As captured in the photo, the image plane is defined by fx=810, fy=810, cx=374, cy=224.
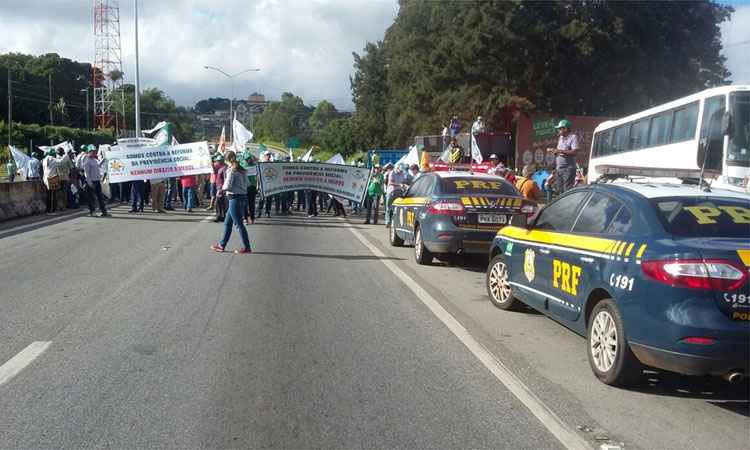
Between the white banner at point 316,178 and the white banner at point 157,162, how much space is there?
1756 millimetres

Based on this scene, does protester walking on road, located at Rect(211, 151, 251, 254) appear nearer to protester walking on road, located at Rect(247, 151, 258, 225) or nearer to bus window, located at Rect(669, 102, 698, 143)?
protester walking on road, located at Rect(247, 151, 258, 225)

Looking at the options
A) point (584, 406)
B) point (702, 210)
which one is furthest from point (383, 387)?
point (702, 210)

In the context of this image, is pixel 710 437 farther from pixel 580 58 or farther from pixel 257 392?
pixel 580 58

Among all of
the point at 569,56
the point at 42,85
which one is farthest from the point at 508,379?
the point at 42,85

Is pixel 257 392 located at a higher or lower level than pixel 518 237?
lower

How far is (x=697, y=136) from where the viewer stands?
16938 mm

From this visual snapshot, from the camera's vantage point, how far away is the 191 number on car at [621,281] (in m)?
5.79

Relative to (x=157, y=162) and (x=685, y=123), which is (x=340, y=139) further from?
(x=685, y=123)

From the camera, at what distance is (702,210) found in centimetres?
610

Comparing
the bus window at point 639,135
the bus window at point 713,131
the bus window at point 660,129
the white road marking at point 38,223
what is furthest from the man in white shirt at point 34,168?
the bus window at point 713,131

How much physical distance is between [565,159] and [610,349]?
1012 cm

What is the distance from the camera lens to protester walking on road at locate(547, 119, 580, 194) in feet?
50.6

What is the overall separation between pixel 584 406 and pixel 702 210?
69.6 inches

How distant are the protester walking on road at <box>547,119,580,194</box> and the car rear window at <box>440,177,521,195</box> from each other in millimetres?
3032
